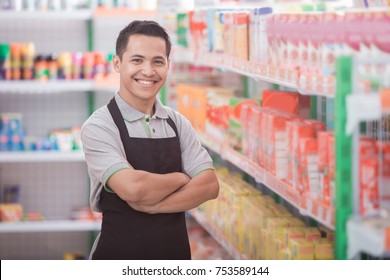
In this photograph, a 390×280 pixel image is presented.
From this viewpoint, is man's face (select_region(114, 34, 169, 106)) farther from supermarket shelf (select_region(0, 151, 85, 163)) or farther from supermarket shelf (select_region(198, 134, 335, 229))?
supermarket shelf (select_region(0, 151, 85, 163))

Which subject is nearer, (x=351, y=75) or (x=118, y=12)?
(x=351, y=75)

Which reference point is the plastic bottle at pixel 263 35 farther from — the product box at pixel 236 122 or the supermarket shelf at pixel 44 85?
the supermarket shelf at pixel 44 85

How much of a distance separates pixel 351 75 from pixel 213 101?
232cm

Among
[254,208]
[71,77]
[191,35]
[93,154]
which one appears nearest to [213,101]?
[191,35]

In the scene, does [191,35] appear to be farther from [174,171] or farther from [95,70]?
[174,171]

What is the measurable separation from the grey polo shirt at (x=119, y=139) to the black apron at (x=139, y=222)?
26mm

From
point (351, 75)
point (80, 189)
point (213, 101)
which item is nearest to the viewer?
point (351, 75)

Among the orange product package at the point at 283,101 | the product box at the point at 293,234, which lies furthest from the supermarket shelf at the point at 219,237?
the orange product package at the point at 283,101

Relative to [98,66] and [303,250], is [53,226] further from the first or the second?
[303,250]

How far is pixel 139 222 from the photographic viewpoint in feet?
10.4

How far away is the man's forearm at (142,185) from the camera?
303 centimetres

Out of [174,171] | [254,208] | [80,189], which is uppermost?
[174,171]

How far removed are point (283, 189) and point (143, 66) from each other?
2.40ft
